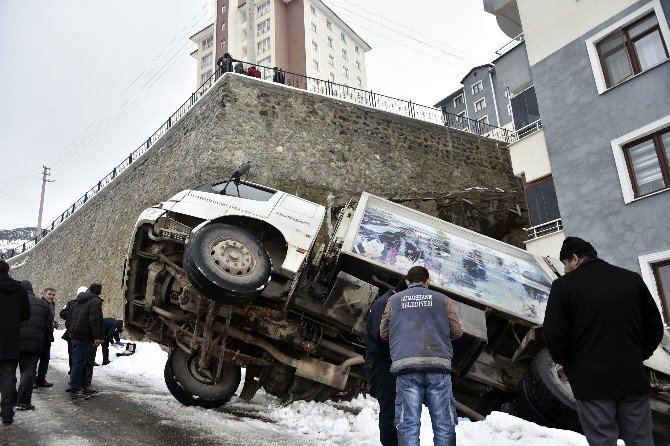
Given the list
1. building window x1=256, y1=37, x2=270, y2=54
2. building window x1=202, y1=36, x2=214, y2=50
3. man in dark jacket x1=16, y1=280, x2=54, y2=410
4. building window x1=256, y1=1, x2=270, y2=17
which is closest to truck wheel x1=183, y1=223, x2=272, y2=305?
man in dark jacket x1=16, y1=280, x2=54, y2=410

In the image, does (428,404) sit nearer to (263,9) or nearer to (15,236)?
(263,9)

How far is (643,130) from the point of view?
38.0 feet

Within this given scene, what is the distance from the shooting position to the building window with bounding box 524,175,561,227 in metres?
13.8

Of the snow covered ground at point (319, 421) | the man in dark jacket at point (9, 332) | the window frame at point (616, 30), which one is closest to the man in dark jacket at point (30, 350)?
the man in dark jacket at point (9, 332)

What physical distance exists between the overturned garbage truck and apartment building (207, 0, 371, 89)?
1721 inches

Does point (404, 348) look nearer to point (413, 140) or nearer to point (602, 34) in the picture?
point (602, 34)

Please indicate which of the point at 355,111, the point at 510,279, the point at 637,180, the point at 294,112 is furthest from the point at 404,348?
the point at 355,111

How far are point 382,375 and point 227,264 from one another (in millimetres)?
2131

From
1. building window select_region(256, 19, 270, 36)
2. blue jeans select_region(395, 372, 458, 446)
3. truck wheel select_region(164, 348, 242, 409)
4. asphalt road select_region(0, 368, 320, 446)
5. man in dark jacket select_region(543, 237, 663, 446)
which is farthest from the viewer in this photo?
building window select_region(256, 19, 270, 36)

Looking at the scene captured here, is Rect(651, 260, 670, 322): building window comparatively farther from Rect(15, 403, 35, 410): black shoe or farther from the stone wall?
Rect(15, 403, 35, 410): black shoe

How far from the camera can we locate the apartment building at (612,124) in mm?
11352

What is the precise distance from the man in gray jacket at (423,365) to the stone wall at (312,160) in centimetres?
1325

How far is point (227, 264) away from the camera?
5598 mm

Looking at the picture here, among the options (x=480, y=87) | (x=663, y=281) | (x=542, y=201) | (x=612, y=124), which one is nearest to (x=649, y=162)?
(x=612, y=124)
